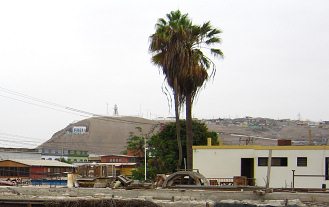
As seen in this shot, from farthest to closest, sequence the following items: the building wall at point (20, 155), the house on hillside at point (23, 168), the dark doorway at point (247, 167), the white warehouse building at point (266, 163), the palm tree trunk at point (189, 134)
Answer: the building wall at point (20, 155) < the house on hillside at point (23, 168) < the dark doorway at point (247, 167) < the white warehouse building at point (266, 163) < the palm tree trunk at point (189, 134)

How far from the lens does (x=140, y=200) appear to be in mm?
16453

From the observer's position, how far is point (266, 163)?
33.2 meters

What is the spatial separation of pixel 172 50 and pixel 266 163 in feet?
30.2

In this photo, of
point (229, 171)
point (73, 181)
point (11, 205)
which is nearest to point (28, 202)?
point (11, 205)

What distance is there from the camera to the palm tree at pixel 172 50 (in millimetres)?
29406

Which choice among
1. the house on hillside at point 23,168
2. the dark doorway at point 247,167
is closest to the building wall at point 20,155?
the house on hillside at point 23,168

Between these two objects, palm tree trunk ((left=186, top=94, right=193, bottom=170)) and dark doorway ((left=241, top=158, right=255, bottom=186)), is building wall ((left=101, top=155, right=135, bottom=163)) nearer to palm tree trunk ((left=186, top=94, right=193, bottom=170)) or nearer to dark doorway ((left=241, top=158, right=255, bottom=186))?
dark doorway ((left=241, top=158, right=255, bottom=186))

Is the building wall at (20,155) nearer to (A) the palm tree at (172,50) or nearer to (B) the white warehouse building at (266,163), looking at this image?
(B) the white warehouse building at (266,163)

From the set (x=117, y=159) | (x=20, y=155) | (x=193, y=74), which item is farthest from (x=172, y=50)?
(x=20, y=155)

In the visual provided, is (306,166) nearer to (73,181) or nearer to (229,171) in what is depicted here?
(229,171)

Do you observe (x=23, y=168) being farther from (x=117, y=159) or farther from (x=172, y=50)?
(x=172, y=50)

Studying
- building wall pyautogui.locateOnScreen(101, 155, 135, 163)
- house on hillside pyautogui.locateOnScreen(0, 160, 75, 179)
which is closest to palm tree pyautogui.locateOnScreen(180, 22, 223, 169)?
house on hillside pyautogui.locateOnScreen(0, 160, 75, 179)

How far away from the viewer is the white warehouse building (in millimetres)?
31672

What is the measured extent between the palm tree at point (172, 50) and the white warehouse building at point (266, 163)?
15.5 ft
